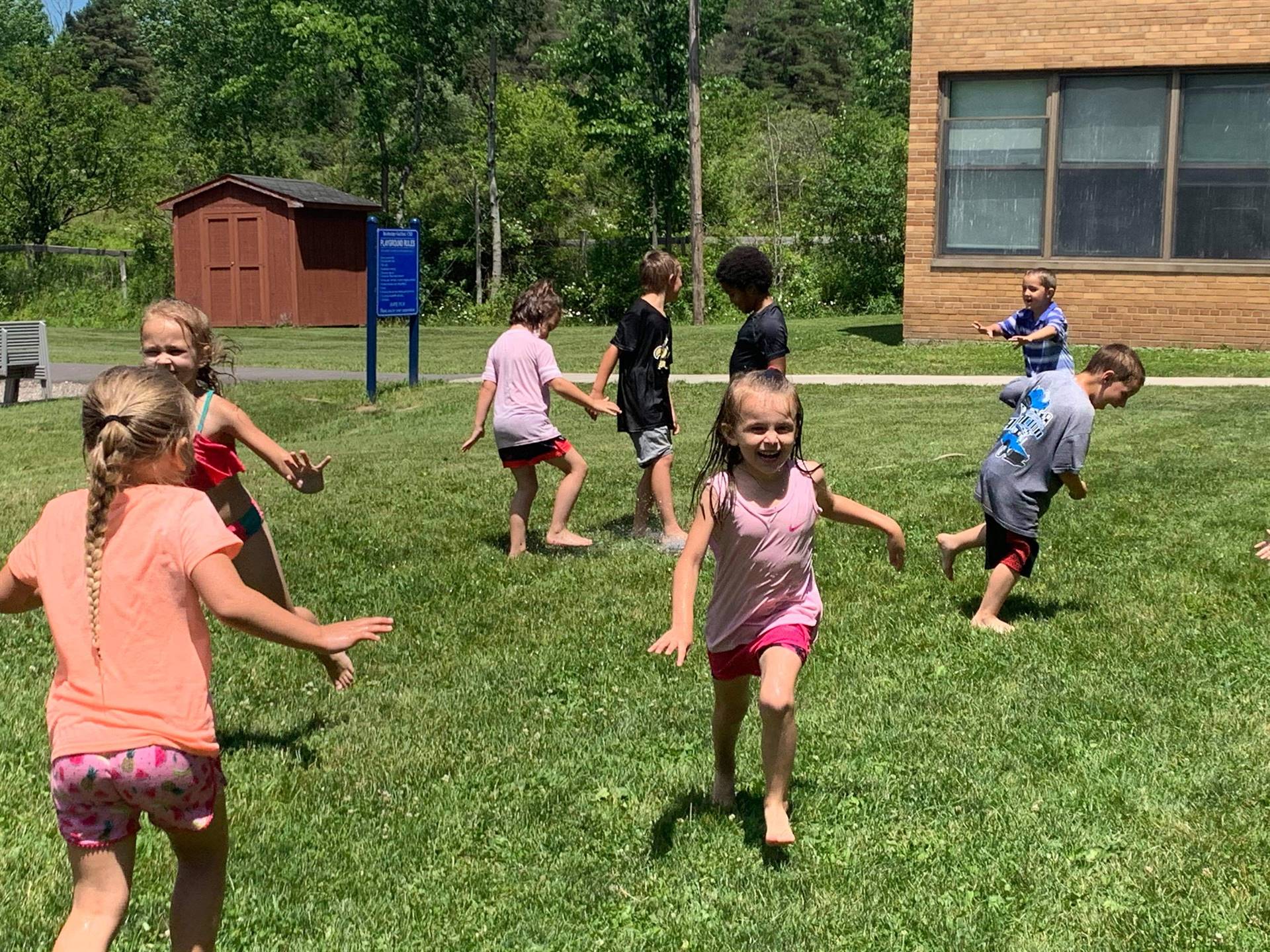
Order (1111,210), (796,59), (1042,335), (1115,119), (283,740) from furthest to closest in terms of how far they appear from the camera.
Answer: (796,59), (1111,210), (1115,119), (1042,335), (283,740)

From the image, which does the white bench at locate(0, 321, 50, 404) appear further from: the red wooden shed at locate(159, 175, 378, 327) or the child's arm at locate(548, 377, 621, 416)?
the red wooden shed at locate(159, 175, 378, 327)

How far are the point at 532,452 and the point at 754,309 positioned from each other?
5.06 feet

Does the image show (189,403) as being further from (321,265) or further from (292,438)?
(321,265)

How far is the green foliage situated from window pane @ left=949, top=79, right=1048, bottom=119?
12.5m

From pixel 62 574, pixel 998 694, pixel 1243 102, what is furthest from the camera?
pixel 1243 102

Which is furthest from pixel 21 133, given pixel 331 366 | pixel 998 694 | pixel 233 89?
pixel 998 694

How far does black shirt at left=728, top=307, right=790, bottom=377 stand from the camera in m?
7.90

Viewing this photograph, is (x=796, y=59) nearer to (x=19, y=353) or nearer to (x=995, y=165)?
(x=995, y=165)

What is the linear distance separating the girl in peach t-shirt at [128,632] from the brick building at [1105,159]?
1826 cm

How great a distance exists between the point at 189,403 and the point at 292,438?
11700mm

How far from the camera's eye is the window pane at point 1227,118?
1947 centimetres

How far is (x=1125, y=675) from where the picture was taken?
20.1ft

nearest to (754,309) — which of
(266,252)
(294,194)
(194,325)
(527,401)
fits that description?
(527,401)

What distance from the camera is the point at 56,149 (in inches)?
1576
